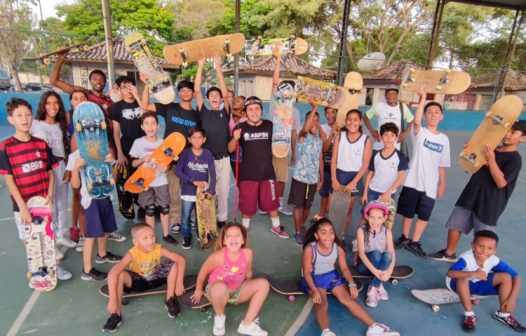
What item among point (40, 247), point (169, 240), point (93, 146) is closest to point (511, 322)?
point (169, 240)

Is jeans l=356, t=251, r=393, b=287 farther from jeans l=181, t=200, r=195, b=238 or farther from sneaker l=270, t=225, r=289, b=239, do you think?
jeans l=181, t=200, r=195, b=238

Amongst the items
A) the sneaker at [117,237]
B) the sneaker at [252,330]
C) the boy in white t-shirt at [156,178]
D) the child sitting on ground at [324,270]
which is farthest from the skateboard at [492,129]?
the sneaker at [117,237]

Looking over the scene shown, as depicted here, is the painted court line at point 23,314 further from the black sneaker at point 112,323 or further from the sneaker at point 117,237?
the sneaker at point 117,237

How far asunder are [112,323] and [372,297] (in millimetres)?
2077

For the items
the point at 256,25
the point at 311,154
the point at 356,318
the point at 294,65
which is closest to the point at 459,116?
the point at 294,65

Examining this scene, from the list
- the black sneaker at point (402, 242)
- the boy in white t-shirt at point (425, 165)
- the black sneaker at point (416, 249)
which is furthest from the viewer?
the black sneaker at point (402, 242)

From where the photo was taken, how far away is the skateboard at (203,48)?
147 inches

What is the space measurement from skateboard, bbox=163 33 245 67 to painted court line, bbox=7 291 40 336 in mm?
2658

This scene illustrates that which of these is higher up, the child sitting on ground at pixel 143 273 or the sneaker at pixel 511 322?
the child sitting on ground at pixel 143 273

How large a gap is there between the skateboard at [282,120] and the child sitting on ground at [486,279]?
6.79 ft

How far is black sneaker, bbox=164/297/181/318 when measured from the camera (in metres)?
2.54

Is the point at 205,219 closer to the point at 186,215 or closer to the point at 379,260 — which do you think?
the point at 186,215

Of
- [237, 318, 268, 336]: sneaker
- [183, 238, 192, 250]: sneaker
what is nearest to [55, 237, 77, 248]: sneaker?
[183, 238, 192, 250]: sneaker

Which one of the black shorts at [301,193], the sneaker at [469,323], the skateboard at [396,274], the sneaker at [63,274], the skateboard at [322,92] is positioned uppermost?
the skateboard at [322,92]
